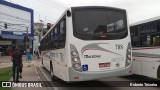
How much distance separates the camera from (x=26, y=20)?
228 feet

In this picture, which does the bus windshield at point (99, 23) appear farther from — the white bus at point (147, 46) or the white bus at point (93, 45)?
the white bus at point (147, 46)

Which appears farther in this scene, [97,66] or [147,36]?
[147,36]

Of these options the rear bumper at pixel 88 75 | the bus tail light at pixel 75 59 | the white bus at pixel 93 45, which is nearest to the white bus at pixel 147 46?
the white bus at pixel 93 45

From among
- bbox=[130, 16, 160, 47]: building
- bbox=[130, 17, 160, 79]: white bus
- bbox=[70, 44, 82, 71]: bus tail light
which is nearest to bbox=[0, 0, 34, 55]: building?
bbox=[130, 16, 160, 47]: building

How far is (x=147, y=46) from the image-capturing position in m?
13.9

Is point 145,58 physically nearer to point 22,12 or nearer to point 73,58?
point 73,58

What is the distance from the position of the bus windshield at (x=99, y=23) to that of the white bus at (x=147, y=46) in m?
1.85

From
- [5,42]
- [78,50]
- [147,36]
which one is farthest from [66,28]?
[5,42]

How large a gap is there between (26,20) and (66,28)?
2342 inches

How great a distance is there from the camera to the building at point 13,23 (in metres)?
61.0

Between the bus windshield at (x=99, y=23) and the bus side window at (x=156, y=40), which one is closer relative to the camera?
the bus windshield at (x=99, y=23)

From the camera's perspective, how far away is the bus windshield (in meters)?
11.5

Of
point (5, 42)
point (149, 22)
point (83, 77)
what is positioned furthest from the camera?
point (5, 42)

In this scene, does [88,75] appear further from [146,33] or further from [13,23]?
[13,23]
